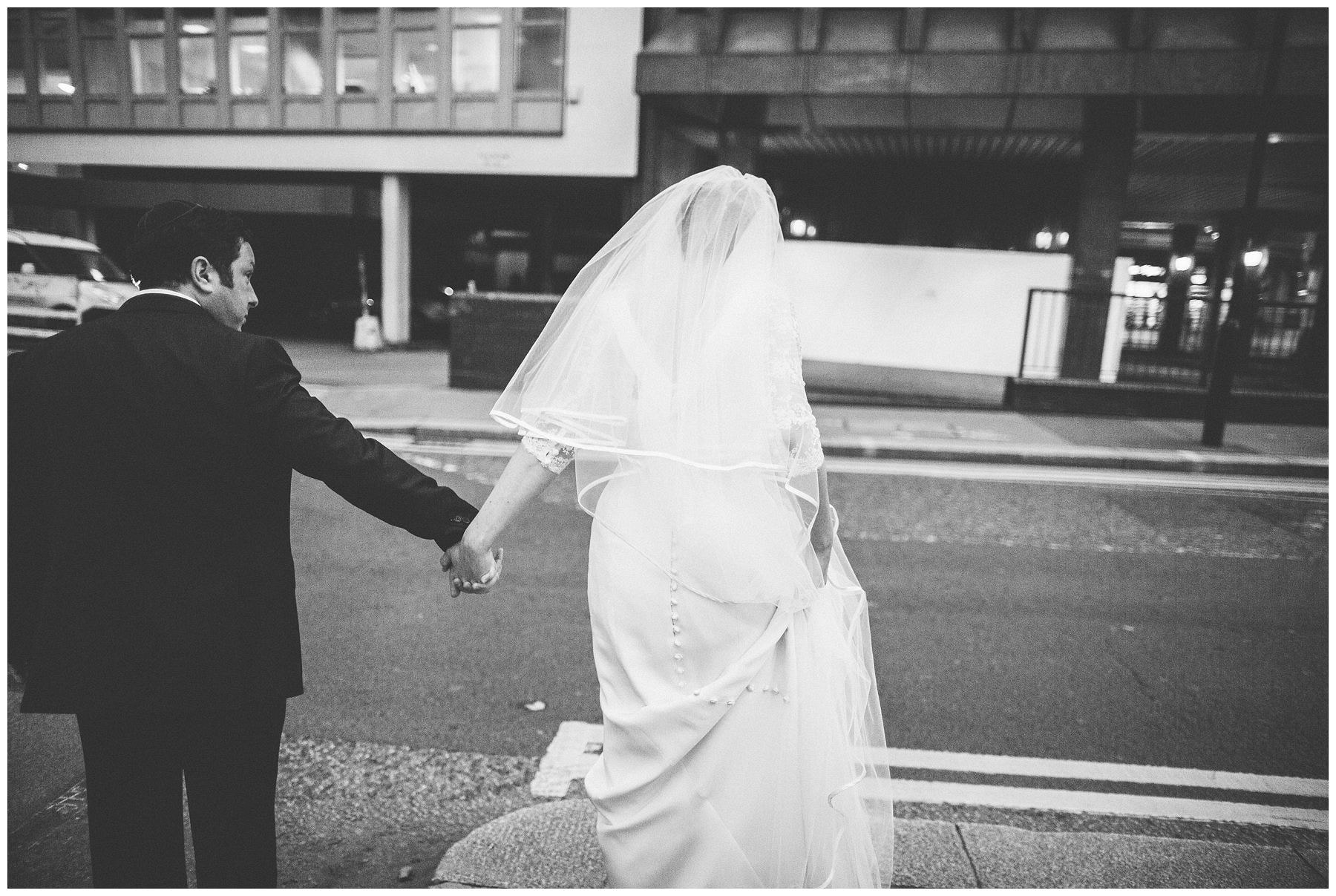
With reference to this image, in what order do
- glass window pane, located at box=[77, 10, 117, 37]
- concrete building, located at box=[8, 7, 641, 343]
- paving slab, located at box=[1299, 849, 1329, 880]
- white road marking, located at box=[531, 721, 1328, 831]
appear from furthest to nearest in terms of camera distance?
glass window pane, located at box=[77, 10, 117, 37] < concrete building, located at box=[8, 7, 641, 343] < white road marking, located at box=[531, 721, 1328, 831] < paving slab, located at box=[1299, 849, 1329, 880]

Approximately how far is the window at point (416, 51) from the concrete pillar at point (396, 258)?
218cm

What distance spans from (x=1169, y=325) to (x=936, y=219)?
361 inches

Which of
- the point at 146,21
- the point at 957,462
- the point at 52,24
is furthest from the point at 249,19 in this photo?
the point at 957,462

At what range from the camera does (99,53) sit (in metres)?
21.8

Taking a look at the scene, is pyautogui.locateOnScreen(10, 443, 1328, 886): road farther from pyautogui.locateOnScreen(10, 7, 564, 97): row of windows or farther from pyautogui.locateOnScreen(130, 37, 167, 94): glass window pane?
pyautogui.locateOnScreen(130, 37, 167, 94): glass window pane

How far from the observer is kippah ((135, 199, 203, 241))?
6.35ft

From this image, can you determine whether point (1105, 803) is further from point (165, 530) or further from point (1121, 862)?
point (165, 530)

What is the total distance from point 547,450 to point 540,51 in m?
19.7

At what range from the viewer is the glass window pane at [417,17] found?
19.7 meters

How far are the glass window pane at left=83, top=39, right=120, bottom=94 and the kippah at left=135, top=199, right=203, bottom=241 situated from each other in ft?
82.2

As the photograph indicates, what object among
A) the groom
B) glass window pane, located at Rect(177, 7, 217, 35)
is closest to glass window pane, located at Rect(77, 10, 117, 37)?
glass window pane, located at Rect(177, 7, 217, 35)

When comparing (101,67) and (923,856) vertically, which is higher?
(101,67)

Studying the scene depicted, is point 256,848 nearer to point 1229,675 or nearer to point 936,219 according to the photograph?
point 1229,675

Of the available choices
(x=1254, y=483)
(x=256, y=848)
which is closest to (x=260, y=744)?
(x=256, y=848)
